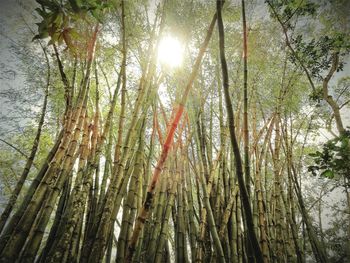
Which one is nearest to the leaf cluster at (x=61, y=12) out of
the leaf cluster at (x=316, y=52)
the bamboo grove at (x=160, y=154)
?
the bamboo grove at (x=160, y=154)

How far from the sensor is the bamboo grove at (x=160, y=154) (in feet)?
4.94

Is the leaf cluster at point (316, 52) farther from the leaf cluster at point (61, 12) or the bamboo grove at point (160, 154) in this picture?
the leaf cluster at point (61, 12)

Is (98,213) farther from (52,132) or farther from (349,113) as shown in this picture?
(349,113)

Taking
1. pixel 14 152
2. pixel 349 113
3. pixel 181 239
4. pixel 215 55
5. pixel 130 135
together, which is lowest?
pixel 181 239

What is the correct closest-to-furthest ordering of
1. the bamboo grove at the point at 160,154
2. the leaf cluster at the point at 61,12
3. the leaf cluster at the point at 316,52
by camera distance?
the leaf cluster at the point at 61,12
the bamboo grove at the point at 160,154
the leaf cluster at the point at 316,52

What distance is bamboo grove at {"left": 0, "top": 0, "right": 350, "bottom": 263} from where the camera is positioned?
150cm

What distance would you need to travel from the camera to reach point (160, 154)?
3082 millimetres

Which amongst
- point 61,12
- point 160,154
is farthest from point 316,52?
point 61,12

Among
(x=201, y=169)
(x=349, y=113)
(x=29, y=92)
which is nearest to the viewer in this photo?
(x=201, y=169)

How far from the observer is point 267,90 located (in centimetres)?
473

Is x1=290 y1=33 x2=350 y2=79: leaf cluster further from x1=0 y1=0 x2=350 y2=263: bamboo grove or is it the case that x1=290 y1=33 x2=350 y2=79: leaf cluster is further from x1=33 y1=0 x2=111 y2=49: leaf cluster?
x1=33 y1=0 x2=111 y2=49: leaf cluster

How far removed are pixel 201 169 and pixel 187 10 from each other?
272cm

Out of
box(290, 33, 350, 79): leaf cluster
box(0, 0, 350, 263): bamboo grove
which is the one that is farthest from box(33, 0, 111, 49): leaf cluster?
box(290, 33, 350, 79): leaf cluster

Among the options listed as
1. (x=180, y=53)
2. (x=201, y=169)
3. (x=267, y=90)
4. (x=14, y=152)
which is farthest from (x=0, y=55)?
(x=267, y=90)
